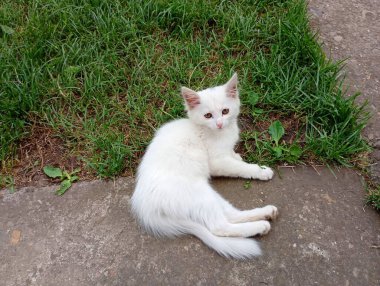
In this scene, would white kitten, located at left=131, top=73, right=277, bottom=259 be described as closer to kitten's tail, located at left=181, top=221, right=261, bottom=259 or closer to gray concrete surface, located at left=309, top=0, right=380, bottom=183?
kitten's tail, located at left=181, top=221, right=261, bottom=259

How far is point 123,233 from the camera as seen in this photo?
2143 millimetres

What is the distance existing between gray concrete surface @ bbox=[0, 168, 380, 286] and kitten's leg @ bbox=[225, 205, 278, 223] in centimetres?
8

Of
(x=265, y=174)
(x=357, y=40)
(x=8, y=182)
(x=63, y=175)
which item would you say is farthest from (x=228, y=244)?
(x=357, y=40)

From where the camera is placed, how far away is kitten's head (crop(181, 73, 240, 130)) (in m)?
2.15

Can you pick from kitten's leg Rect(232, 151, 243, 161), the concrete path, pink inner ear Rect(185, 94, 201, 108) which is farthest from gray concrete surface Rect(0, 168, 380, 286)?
pink inner ear Rect(185, 94, 201, 108)

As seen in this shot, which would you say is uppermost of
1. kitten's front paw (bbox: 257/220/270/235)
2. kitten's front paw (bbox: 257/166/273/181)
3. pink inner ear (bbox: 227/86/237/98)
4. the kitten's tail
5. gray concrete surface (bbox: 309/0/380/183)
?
pink inner ear (bbox: 227/86/237/98)

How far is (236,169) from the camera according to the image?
7.39 ft

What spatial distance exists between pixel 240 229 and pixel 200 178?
0.36 m

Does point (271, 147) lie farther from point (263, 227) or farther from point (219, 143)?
point (263, 227)

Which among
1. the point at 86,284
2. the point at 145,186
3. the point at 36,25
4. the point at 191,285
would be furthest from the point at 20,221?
the point at 36,25

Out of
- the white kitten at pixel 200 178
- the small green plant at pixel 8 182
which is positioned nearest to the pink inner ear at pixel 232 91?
the white kitten at pixel 200 178

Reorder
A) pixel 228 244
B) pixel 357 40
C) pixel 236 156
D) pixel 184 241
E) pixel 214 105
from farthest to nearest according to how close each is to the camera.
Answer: pixel 357 40
pixel 236 156
pixel 214 105
pixel 184 241
pixel 228 244

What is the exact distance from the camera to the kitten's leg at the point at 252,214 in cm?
204

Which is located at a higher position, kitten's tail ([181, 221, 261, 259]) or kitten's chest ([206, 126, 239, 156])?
kitten's chest ([206, 126, 239, 156])
